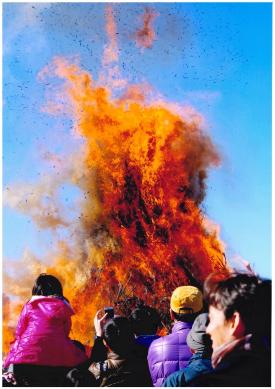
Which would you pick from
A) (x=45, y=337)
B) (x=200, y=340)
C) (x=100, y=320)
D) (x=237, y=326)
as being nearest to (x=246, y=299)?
(x=237, y=326)

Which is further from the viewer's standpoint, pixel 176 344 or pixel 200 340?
pixel 176 344

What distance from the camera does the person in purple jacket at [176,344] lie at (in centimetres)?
393

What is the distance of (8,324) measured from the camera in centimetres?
1170

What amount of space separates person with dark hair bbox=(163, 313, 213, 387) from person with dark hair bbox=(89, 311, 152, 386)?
56 centimetres

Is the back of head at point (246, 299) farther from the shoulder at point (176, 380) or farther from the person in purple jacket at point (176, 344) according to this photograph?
the person in purple jacket at point (176, 344)

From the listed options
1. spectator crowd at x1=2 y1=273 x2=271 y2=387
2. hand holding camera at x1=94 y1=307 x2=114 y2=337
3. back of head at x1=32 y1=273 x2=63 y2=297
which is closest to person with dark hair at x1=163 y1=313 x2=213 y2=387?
spectator crowd at x1=2 y1=273 x2=271 y2=387

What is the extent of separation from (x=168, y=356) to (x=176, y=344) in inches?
4.5

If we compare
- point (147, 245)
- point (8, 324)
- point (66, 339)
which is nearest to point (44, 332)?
point (66, 339)

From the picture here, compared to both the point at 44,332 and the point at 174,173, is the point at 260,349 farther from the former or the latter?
the point at 174,173

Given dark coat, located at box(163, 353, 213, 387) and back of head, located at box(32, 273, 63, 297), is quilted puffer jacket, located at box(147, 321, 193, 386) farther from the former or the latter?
back of head, located at box(32, 273, 63, 297)

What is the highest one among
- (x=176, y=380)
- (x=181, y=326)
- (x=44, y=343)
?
(x=181, y=326)

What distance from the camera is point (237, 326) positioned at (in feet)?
6.75

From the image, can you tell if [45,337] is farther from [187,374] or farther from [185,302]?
[187,374]

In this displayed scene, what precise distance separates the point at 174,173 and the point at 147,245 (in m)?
2.08
